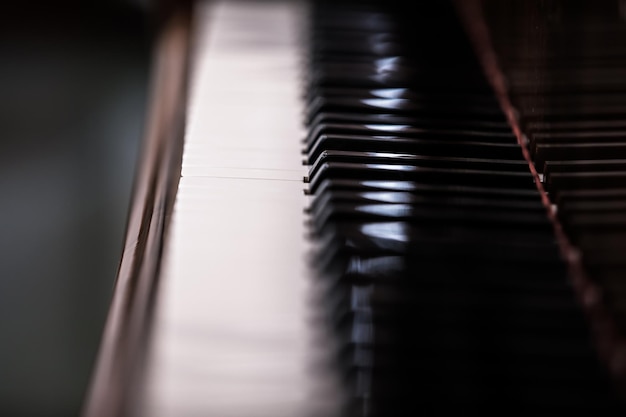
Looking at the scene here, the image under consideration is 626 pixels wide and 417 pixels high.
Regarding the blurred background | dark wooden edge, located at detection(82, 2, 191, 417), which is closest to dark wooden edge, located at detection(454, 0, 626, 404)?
dark wooden edge, located at detection(82, 2, 191, 417)

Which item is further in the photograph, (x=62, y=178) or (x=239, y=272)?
(x=62, y=178)

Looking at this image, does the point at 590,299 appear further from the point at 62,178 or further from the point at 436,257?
the point at 62,178

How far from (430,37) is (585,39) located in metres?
0.62

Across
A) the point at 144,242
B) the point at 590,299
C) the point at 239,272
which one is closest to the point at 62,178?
the point at 144,242

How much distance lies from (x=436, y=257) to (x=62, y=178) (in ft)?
4.17

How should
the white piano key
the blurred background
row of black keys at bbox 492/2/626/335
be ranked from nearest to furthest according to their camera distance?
the white piano key → row of black keys at bbox 492/2/626/335 → the blurred background

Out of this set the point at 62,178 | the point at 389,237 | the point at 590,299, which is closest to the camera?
the point at 590,299

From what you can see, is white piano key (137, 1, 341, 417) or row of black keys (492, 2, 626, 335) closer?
white piano key (137, 1, 341, 417)

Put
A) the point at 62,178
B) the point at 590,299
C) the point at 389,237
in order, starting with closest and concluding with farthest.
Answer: the point at 590,299
the point at 389,237
the point at 62,178

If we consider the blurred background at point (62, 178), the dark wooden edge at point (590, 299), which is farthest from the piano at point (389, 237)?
the blurred background at point (62, 178)

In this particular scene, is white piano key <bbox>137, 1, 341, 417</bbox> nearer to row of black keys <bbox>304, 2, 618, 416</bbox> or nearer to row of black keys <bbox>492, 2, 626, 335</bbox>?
row of black keys <bbox>304, 2, 618, 416</bbox>

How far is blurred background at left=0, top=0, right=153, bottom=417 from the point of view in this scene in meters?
1.60

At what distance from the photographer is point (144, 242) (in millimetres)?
881

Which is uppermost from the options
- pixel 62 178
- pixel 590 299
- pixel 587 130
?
pixel 62 178
